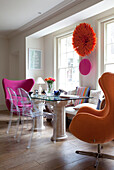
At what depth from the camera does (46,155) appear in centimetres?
269

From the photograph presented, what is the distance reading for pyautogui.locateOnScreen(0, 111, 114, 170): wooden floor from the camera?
2.33 m

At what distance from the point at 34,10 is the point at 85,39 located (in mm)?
1644

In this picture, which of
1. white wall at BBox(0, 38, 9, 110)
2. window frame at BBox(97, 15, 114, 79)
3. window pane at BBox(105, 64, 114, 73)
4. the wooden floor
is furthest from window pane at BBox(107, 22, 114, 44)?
white wall at BBox(0, 38, 9, 110)

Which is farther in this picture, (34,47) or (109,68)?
(34,47)

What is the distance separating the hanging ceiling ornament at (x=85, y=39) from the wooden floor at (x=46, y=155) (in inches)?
91.3

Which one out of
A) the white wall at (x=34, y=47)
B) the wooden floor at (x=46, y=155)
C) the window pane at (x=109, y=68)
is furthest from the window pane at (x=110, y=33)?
the white wall at (x=34, y=47)

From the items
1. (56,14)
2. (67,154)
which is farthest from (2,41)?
(67,154)

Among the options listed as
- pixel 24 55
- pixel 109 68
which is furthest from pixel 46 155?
pixel 24 55

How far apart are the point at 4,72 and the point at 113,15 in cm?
500

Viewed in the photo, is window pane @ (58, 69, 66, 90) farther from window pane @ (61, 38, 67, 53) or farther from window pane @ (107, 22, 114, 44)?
window pane @ (107, 22, 114, 44)

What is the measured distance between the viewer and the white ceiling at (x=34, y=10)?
4195 mm

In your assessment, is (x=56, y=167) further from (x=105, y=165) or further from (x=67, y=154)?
(x=105, y=165)

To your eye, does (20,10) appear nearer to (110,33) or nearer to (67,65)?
(67,65)

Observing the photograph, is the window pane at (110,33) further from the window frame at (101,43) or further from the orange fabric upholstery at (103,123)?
the orange fabric upholstery at (103,123)
